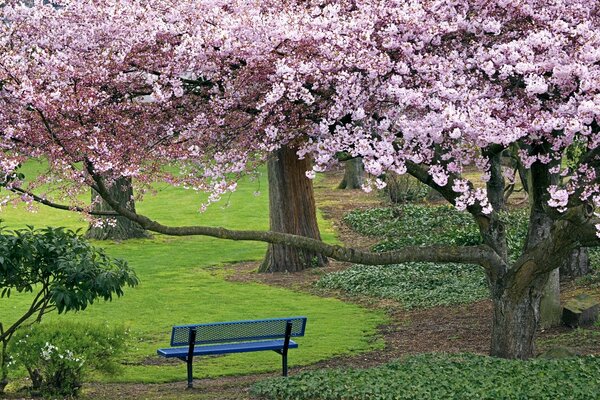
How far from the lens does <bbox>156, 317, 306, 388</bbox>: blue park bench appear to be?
11.1 m

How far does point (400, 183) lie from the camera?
96.0 ft

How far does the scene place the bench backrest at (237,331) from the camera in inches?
436

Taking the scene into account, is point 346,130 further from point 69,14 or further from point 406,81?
point 69,14

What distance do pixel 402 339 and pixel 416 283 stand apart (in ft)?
16.0

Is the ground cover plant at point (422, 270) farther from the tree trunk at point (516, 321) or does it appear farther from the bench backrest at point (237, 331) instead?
the bench backrest at point (237, 331)

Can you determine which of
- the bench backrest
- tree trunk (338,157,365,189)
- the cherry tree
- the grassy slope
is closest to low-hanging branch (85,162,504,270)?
the cherry tree

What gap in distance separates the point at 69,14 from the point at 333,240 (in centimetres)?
1562

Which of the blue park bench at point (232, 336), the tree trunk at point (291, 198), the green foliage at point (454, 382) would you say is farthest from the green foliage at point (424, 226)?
the green foliage at point (454, 382)

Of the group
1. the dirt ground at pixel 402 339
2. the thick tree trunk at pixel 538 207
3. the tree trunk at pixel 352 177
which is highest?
the tree trunk at pixel 352 177

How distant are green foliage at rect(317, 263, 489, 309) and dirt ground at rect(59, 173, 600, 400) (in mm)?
434

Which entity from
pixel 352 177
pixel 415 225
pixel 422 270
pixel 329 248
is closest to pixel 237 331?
pixel 329 248

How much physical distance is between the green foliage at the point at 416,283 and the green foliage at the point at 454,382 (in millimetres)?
7317

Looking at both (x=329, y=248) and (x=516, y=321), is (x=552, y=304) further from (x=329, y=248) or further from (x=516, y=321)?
(x=329, y=248)

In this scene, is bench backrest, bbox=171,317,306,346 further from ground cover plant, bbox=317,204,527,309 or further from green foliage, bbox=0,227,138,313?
ground cover plant, bbox=317,204,527,309
